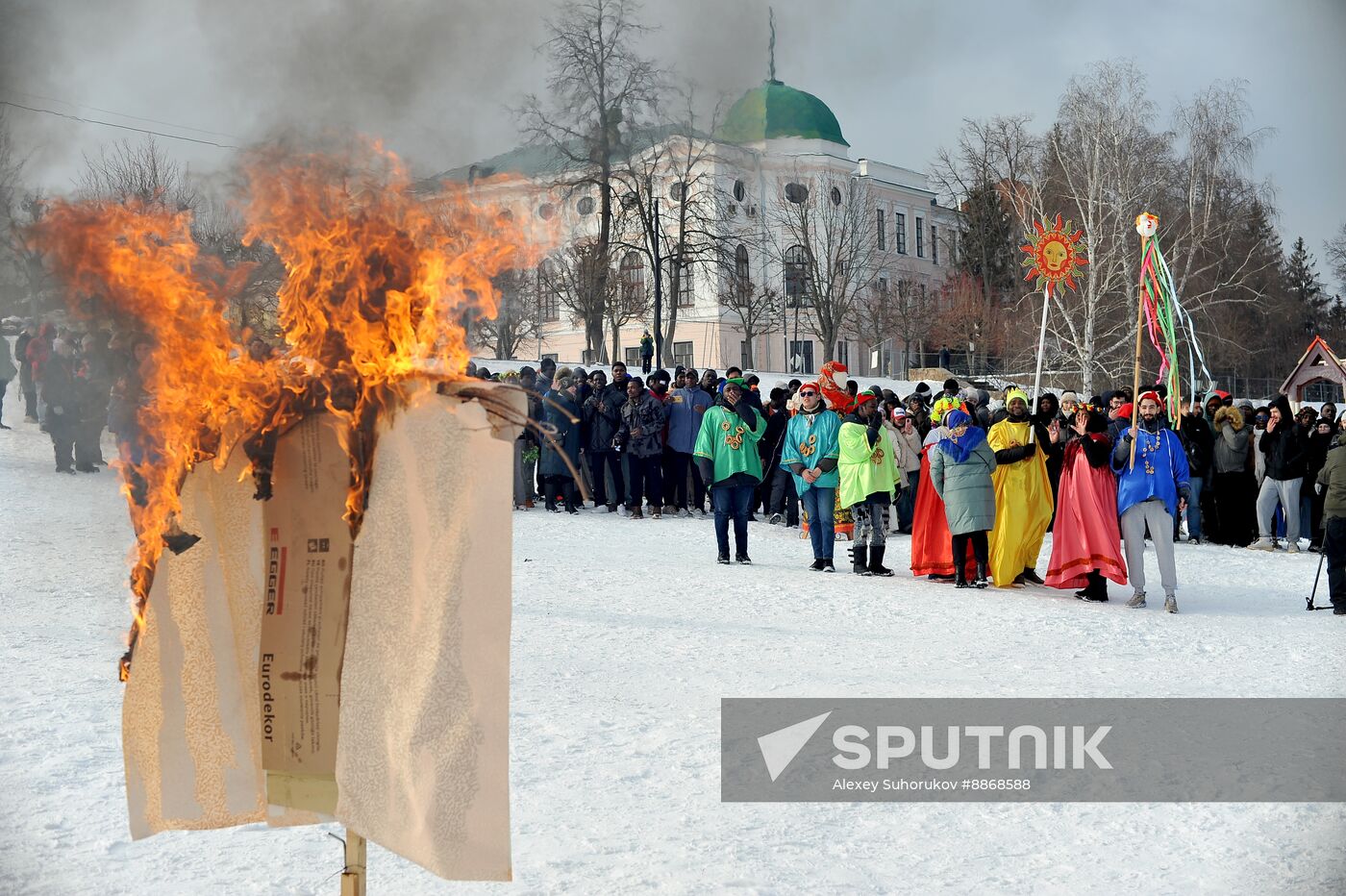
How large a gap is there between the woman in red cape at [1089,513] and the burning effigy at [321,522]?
27.5 ft

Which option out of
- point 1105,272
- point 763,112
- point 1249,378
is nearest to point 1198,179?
point 1105,272

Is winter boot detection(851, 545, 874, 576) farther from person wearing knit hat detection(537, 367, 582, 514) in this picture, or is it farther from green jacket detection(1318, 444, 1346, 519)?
person wearing knit hat detection(537, 367, 582, 514)

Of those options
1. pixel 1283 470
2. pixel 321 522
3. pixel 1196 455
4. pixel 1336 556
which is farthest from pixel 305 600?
pixel 1196 455

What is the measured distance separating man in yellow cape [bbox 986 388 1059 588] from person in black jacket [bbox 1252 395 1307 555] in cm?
512

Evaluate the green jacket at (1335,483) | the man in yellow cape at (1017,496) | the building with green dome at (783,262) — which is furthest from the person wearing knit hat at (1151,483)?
the building with green dome at (783,262)

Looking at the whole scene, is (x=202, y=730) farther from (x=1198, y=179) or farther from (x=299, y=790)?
(x=1198, y=179)

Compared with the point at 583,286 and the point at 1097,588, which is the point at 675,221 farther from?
the point at 1097,588

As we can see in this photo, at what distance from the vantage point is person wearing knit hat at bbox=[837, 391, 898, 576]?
11.7 metres

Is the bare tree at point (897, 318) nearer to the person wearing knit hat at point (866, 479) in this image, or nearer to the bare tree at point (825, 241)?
A: the bare tree at point (825, 241)

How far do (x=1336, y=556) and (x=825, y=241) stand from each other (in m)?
39.5

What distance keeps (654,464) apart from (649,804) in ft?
36.9

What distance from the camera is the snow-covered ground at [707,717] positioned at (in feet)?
15.0

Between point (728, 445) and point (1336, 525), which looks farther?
point (728, 445)

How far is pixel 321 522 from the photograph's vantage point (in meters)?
3.40
